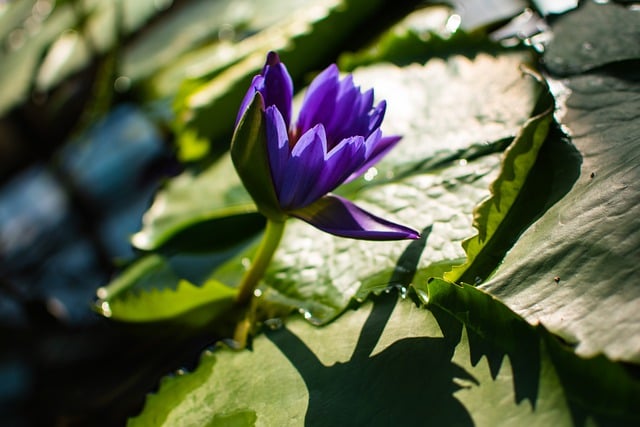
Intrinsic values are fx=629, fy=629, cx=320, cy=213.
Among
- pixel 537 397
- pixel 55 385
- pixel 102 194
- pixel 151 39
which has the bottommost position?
pixel 55 385

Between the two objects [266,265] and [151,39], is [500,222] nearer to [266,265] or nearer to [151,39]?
[266,265]

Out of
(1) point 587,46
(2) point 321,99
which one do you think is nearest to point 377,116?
(2) point 321,99

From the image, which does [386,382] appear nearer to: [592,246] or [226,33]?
[592,246]

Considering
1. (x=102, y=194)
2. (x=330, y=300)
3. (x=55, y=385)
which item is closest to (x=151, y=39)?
(x=102, y=194)

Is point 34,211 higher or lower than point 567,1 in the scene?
lower

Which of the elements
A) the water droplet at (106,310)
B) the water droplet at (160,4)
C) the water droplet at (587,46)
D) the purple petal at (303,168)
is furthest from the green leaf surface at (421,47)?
the water droplet at (160,4)
